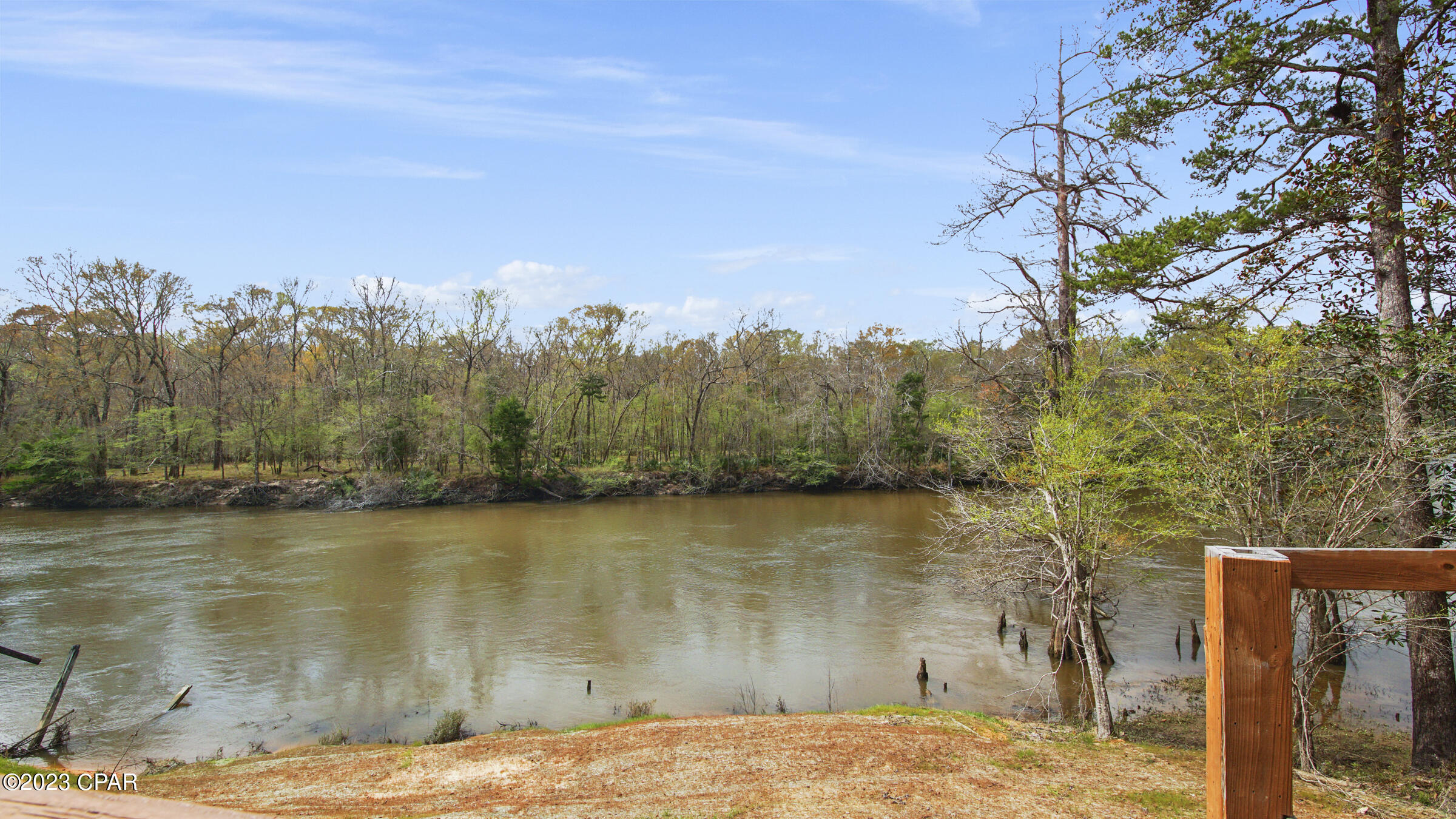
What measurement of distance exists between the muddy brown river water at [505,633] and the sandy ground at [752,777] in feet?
7.38

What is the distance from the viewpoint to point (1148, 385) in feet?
45.4

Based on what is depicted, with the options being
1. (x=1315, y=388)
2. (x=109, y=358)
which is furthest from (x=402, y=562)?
(x=109, y=358)

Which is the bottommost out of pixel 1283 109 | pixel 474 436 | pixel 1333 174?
pixel 474 436

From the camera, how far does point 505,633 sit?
16.7 metres

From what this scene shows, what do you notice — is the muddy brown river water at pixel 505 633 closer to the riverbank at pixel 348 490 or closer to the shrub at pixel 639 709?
the shrub at pixel 639 709

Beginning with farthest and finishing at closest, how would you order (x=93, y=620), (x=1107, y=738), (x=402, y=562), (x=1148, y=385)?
(x=402, y=562)
(x=93, y=620)
(x=1148, y=385)
(x=1107, y=738)

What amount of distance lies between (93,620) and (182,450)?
29.1 m

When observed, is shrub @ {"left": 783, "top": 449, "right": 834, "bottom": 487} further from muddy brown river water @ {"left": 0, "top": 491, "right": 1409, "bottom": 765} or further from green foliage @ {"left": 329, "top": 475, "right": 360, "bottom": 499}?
green foliage @ {"left": 329, "top": 475, "right": 360, "bottom": 499}

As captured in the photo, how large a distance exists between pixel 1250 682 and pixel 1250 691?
0.03 m

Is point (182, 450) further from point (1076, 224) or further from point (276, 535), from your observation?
point (1076, 224)

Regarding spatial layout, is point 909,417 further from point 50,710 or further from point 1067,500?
point 50,710

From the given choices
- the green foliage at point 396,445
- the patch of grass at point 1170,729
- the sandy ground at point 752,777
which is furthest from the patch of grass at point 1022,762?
the green foliage at point 396,445

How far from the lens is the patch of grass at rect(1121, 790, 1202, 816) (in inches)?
223

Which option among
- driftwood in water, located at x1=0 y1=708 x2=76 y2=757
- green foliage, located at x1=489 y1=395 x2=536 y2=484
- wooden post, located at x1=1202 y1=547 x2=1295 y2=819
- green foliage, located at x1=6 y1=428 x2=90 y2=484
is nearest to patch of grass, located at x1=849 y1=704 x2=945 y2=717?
wooden post, located at x1=1202 y1=547 x2=1295 y2=819
